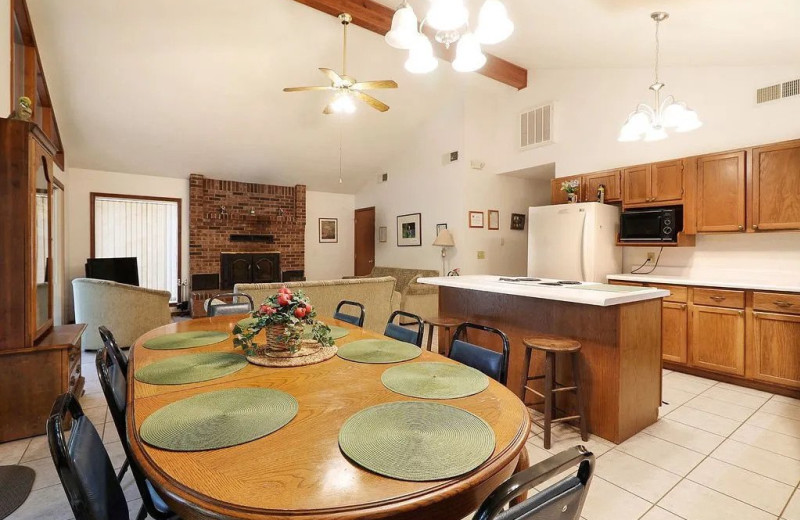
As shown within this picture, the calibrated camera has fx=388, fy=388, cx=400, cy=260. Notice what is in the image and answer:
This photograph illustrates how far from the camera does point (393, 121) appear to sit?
651 centimetres

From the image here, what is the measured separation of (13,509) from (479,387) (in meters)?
2.17

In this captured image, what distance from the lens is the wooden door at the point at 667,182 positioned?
3826mm

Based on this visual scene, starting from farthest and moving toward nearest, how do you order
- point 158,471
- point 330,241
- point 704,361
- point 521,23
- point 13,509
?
point 330,241, point 521,23, point 704,361, point 13,509, point 158,471

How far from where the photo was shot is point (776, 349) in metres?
3.04

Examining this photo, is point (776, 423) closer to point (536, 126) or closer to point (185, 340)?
point (185, 340)

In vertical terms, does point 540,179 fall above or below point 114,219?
above

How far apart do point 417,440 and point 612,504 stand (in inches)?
56.3

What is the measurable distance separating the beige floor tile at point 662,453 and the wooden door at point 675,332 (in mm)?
1547

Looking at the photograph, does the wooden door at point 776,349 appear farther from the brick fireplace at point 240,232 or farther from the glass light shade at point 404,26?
the brick fireplace at point 240,232

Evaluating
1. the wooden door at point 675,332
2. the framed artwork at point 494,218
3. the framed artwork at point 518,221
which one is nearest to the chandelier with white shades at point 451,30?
the wooden door at point 675,332

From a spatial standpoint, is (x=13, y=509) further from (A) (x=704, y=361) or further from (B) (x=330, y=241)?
(B) (x=330, y=241)

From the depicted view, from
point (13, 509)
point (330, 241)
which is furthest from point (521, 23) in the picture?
point (330, 241)

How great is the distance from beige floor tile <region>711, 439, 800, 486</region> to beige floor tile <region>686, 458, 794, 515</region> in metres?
0.06

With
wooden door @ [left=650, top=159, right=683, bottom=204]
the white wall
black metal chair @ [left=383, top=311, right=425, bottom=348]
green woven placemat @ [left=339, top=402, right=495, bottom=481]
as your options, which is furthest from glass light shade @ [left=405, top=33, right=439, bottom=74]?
the white wall
